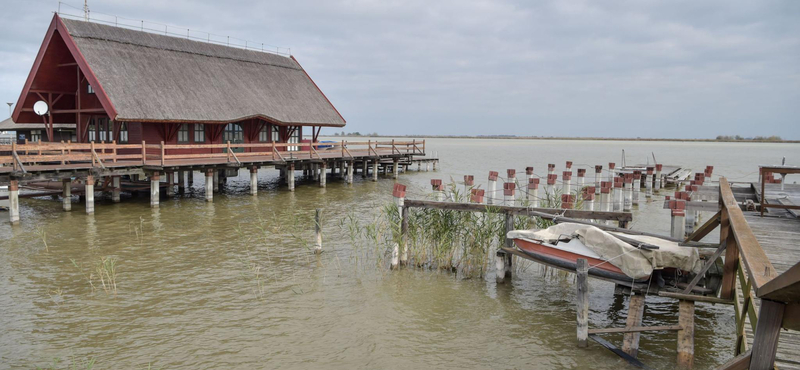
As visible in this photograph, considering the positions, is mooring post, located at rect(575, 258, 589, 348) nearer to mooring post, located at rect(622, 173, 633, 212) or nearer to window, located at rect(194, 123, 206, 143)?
mooring post, located at rect(622, 173, 633, 212)

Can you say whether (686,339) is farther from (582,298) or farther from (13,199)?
(13,199)

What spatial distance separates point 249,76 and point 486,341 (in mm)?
24808

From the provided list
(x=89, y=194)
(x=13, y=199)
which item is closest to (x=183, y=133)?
(x=89, y=194)

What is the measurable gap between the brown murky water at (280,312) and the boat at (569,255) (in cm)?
86

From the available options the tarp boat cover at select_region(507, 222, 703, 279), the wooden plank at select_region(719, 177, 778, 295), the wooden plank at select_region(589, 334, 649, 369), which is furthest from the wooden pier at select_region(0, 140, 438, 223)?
the wooden plank at select_region(719, 177, 778, 295)

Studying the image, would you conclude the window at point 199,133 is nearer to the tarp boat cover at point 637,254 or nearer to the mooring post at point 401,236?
the mooring post at point 401,236

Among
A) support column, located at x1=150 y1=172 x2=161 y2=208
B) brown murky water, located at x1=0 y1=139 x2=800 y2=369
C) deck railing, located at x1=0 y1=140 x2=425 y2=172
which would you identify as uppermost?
deck railing, located at x1=0 y1=140 x2=425 y2=172

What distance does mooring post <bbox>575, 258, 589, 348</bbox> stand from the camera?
8.20 metres

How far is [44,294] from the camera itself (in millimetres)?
10586

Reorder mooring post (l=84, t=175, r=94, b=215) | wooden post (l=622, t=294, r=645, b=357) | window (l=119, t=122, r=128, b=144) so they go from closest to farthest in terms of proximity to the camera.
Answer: wooden post (l=622, t=294, r=645, b=357) < mooring post (l=84, t=175, r=94, b=215) < window (l=119, t=122, r=128, b=144)

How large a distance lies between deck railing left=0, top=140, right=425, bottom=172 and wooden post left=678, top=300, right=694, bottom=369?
1785cm

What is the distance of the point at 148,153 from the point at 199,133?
2.75 metres

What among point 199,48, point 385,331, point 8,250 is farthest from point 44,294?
point 199,48

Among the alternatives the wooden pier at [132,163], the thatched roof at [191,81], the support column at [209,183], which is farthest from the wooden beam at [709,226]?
the thatched roof at [191,81]
